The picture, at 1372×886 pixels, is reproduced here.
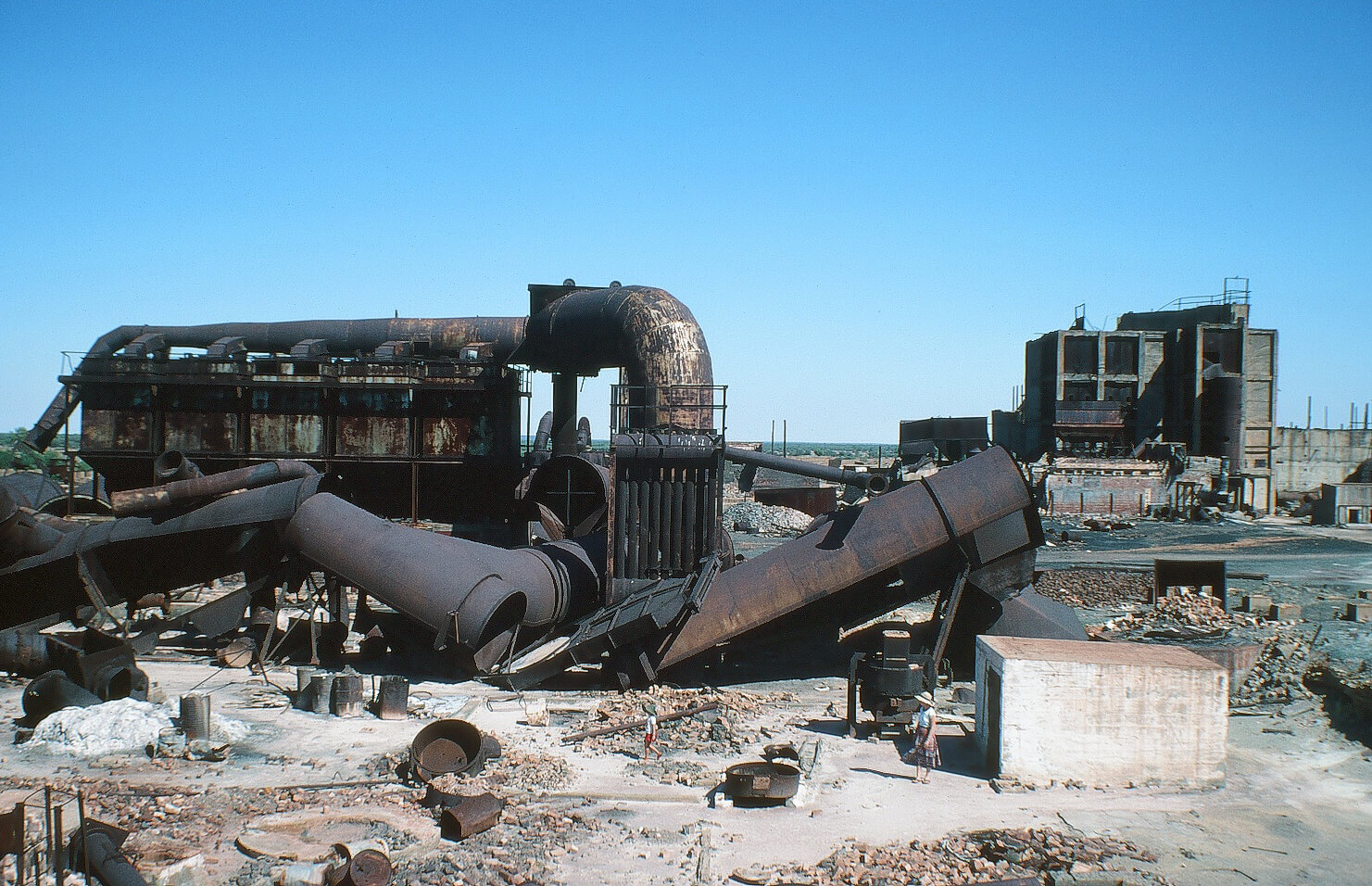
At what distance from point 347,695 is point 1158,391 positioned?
46.1 meters

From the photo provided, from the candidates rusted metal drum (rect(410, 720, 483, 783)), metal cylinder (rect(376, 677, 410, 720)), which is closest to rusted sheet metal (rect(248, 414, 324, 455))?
metal cylinder (rect(376, 677, 410, 720))

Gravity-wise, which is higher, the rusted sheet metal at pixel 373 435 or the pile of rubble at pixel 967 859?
the rusted sheet metal at pixel 373 435

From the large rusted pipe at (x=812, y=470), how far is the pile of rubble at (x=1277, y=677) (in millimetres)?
5265

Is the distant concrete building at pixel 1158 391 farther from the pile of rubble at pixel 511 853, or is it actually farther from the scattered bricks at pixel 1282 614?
the pile of rubble at pixel 511 853

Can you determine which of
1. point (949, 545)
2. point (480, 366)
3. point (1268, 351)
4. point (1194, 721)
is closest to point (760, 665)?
point (949, 545)

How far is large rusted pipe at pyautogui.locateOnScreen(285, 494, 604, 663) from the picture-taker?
1104 centimetres

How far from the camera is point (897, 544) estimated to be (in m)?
11.4

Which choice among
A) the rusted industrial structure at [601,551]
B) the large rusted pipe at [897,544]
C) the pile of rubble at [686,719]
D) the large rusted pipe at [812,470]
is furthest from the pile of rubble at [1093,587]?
the pile of rubble at [686,719]

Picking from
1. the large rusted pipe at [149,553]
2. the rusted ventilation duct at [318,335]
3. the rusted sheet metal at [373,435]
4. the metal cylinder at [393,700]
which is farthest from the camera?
the rusted ventilation duct at [318,335]

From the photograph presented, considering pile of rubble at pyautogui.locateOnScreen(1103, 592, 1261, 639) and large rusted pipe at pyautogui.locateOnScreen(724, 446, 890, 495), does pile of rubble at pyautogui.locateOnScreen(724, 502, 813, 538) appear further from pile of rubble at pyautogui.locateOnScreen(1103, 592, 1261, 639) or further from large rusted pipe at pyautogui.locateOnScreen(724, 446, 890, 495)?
pile of rubble at pyautogui.locateOnScreen(1103, 592, 1261, 639)

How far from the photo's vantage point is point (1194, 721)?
8.67 meters

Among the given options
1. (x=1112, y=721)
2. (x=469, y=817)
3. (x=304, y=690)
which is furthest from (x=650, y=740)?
(x=1112, y=721)

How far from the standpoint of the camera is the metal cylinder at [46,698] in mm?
9602

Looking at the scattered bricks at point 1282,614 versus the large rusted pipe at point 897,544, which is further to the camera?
the scattered bricks at point 1282,614
